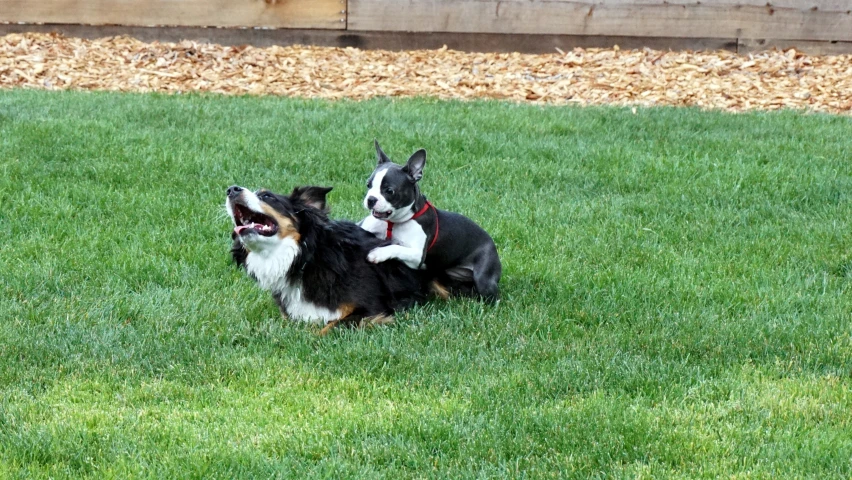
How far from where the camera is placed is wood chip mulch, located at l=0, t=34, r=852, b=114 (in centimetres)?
1173

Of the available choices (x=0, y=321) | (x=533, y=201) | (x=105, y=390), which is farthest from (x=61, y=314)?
(x=533, y=201)

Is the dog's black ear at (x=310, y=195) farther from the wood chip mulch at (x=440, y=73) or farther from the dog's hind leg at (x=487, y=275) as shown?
the wood chip mulch at (x=440, y=73)

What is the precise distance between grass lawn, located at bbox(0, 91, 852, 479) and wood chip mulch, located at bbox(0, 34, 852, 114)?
126 centimetres

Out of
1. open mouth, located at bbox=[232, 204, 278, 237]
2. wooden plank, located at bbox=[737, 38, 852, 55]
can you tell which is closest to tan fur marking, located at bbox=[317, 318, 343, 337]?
open mouth, located at bbox=[232, 204, 278, 237]

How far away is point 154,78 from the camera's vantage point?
12086 millimetres

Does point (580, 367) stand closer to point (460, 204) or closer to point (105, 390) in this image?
Result: point (105, 390)

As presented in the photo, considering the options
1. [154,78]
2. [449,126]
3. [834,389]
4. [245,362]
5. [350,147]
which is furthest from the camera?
[154,78]

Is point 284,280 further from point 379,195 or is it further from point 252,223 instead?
point 379,195

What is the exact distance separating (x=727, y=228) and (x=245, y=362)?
4.29 meters

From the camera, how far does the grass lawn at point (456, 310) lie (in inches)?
159

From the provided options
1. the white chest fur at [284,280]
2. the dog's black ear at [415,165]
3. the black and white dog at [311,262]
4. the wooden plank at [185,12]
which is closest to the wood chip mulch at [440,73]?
the wooden plank at [185,12]

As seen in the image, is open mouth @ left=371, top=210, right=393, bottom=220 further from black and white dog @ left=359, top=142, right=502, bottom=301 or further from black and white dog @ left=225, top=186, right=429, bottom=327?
black and white dog @ left=225, top=186, right=429, bottom=327

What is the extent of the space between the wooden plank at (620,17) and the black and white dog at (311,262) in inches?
314

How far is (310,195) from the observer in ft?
18.5
